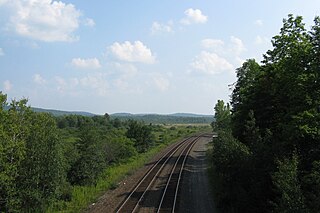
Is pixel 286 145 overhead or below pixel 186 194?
overhead

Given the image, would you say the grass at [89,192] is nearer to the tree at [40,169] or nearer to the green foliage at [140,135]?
the tree at [40,169]

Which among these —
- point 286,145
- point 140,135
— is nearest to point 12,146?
point 286,145

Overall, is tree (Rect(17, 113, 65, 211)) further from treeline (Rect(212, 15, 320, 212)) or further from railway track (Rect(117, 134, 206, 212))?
treeline (Rect(212, 15, 320, 212))

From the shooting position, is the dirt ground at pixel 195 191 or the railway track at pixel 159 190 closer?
the railway track at pixel 159 190

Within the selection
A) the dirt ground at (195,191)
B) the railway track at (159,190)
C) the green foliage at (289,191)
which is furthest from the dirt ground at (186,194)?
the green foliage at (289,191)

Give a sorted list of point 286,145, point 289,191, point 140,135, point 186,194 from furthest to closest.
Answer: point 140,135
point 186,194
point 286,145
point 289,191

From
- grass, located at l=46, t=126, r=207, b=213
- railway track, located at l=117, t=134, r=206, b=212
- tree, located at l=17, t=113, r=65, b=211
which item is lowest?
grass, located at l=46, t=126, r=207, b=213

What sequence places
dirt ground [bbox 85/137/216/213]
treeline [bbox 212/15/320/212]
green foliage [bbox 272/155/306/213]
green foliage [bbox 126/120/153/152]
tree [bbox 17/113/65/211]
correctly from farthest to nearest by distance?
green foliage [bbox 126/120/153/152], tree [bbox 17/113/65/211], dirt ground [bbox 85/137/216/213], treeline [bbox 212/15/320/212], green foliage [bbox 272/155/306/213]

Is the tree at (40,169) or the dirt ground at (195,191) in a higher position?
the tree at (40,169)

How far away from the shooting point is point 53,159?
84.8ft

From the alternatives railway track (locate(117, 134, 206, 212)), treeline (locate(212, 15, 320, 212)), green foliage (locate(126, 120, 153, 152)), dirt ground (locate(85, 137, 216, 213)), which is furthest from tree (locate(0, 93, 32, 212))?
green foliage (locate(126, 120, 153, 152))

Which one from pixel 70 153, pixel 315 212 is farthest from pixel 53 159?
Result: pixel 315 212

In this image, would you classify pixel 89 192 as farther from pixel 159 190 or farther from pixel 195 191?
pixel 195 191

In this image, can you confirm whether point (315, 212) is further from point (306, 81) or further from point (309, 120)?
point (306, 81)
